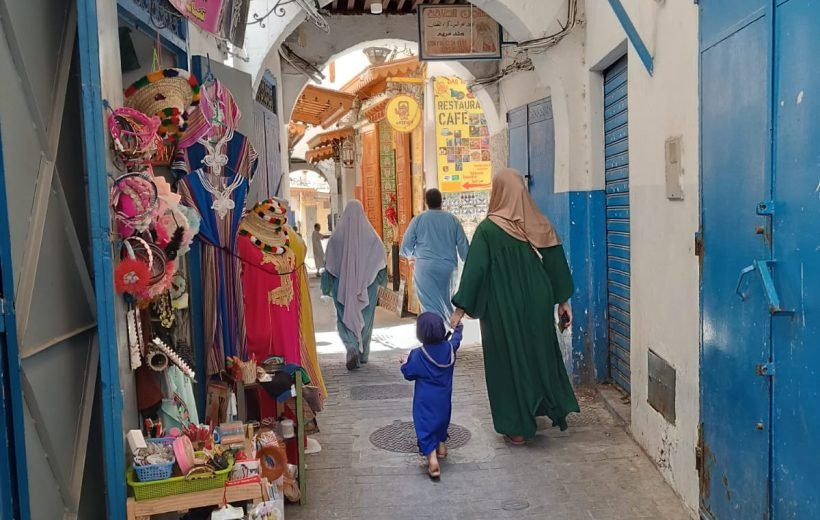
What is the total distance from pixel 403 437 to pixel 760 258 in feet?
9.22

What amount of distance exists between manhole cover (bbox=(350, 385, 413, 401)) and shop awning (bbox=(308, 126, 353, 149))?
367 inches

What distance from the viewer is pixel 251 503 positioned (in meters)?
2.73

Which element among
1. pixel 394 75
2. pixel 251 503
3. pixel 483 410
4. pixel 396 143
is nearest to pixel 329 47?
pixel 394 75

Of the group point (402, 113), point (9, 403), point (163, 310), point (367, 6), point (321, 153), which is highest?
point (367, 6)

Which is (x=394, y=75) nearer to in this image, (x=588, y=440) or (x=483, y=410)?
(x=483, y=410)

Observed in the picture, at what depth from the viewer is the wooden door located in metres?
12.3

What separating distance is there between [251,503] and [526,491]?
1.68 metres

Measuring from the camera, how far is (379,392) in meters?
5.97

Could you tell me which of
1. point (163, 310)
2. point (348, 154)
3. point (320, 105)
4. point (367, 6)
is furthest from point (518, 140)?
point (348, 154)

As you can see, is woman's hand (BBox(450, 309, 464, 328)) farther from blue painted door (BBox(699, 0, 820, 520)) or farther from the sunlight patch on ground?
the sunlight patch on ground

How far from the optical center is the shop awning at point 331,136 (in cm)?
1502

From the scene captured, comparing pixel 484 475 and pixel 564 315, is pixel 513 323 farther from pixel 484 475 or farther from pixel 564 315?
pixel 484 475

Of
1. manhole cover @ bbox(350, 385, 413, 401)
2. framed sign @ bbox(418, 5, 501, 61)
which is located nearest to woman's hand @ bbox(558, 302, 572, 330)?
manhole cover @ bbox(350, 385, 413, 401)

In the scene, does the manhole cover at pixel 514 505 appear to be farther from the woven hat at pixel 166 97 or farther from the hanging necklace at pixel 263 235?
the woven hat at pixel 166 97
